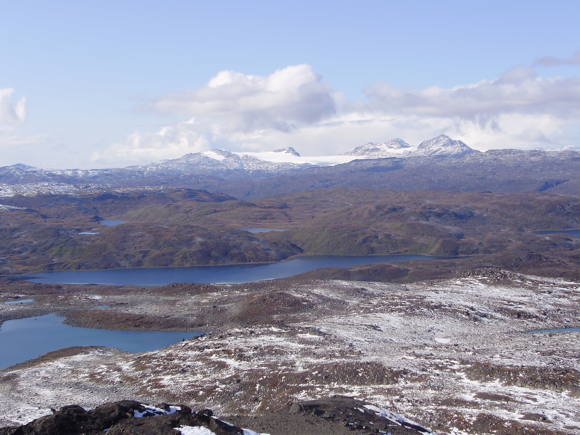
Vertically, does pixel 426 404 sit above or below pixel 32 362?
above

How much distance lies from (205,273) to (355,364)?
4537 inches

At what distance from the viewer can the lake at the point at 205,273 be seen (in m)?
145

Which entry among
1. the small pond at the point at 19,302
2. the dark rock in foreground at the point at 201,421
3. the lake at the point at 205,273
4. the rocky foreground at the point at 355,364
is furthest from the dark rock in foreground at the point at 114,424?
the lake at the point at 205,273

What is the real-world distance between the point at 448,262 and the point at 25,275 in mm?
118043

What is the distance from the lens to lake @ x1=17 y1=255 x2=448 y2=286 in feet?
477

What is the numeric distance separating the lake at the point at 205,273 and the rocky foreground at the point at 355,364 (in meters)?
54.5

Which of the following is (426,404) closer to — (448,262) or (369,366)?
(369,366)

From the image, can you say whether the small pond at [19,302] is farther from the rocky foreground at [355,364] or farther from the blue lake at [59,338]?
the rocky foreground at [355,364]

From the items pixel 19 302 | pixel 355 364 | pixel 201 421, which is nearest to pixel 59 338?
pixel 19 302

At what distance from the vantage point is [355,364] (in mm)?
47031

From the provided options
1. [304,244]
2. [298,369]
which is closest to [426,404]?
[298,369]

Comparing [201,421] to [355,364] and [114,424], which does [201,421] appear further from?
[355,364]

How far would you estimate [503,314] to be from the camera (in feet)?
248

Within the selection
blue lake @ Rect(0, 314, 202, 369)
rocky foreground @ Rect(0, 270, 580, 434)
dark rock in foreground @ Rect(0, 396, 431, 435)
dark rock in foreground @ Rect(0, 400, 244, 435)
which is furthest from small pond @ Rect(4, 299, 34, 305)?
dark rock in foreground @ Rect(0, 400, 244, 435)
